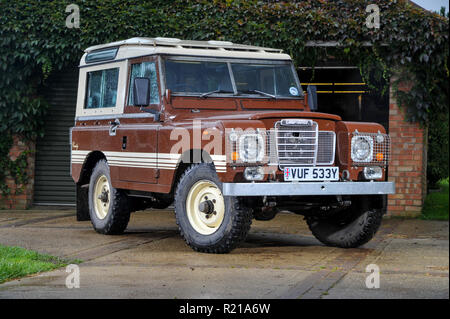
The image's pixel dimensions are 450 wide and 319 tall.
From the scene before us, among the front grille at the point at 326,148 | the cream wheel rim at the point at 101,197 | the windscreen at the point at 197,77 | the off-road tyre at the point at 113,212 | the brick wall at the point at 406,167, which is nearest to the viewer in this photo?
the front grille at the point at 326,148

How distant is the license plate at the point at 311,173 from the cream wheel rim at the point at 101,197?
3.36m

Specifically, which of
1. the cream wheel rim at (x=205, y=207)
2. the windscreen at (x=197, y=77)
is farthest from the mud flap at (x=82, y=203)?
the cream wheel rim at (x=205, y=207)

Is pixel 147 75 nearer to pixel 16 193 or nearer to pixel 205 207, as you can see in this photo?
pixel 205 207

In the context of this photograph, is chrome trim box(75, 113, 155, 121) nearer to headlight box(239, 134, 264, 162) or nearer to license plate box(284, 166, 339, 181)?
headlight box(239, 134, 264, 162)

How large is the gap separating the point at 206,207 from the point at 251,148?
2.71ft

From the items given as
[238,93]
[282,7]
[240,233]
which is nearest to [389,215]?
[282,7]

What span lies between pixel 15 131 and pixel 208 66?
6450mm

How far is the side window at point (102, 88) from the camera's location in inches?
431

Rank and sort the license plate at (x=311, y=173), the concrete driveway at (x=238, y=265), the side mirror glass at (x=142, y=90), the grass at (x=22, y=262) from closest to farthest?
the concrete driveway at (x=238, y=265) < the grass at (x=22, y=262) < the license plate at (x=311, y=173) < the side mirror glass at (x=142, y=90)

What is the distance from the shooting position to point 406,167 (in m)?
13.8
